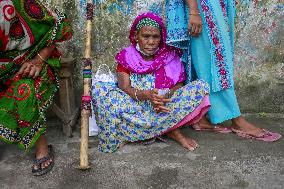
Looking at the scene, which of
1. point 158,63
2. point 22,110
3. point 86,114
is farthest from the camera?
point 158,63

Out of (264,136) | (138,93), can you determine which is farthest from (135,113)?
(264,136)

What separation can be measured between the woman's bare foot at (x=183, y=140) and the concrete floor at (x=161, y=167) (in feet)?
0.17

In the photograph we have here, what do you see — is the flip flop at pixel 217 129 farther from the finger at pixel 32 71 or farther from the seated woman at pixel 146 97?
the finger at pixel 32 71

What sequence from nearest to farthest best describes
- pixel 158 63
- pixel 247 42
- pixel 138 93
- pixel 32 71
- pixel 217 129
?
pixel 32 71 < pixel 138 93 < pixel 158 63 < pixel 217 129 < pixel 247 42

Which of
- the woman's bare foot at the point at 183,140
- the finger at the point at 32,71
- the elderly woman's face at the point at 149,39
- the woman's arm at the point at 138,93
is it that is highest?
the elderly woman's face at the point at 149,39

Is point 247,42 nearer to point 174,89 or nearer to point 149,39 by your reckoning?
point 174,89

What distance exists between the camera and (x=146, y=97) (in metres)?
3.19

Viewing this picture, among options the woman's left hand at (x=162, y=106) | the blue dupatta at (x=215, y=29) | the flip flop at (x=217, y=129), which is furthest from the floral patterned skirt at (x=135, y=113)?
the flip flop at (x=217, y=129)

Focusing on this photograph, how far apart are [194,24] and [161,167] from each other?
123 centimetres

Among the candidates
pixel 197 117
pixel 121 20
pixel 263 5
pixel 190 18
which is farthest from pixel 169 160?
pixel 263 5

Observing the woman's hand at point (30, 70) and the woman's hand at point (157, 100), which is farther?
the woman's hand at point (157, 100)

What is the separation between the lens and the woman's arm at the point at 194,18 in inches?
124

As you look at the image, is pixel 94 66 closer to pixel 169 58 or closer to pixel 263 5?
pixel 169 58

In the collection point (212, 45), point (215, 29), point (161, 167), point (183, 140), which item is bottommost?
point (161, 167)
